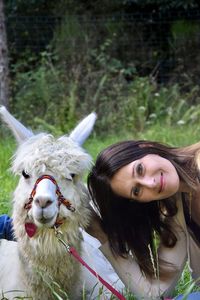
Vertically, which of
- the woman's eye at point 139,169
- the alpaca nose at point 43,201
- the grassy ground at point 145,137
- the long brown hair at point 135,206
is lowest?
the grassy ground at point 145,137

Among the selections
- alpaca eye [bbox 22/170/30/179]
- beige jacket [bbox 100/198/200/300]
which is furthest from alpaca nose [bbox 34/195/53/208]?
beige jacket [bbox 100/198/200/300]

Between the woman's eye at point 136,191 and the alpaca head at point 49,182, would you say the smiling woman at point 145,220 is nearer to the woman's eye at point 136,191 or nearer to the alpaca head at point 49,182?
the woman's eye at point 136,191

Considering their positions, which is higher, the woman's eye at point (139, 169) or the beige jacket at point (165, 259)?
the woman's eye at point (139, 169)

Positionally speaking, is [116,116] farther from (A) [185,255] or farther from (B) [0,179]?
(A) [185,255]

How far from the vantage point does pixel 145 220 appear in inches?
151

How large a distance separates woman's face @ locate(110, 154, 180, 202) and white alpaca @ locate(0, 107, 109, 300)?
191 mm

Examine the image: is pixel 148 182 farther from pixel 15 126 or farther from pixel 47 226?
pixel 15 126

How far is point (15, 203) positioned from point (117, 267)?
26.1 inches

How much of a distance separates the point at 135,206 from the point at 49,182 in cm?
64

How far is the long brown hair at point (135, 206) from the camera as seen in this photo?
364cm

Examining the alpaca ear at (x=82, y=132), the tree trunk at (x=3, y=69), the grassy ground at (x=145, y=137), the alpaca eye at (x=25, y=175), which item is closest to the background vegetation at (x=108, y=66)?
the grassy ground at (x=145, y=137)

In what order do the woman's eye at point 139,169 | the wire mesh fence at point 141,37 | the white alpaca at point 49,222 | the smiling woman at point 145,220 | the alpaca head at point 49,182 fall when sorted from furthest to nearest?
the wire mesh fence at point 141,37 < the smiling woman at point 145,220 < the woman's eye at point 139,169 < the white alpaca at point 49,222 < the alpaca head at point 49,182

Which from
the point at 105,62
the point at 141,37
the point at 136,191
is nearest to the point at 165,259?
the point at 136,191

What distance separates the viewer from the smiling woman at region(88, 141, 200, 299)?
363 cm
